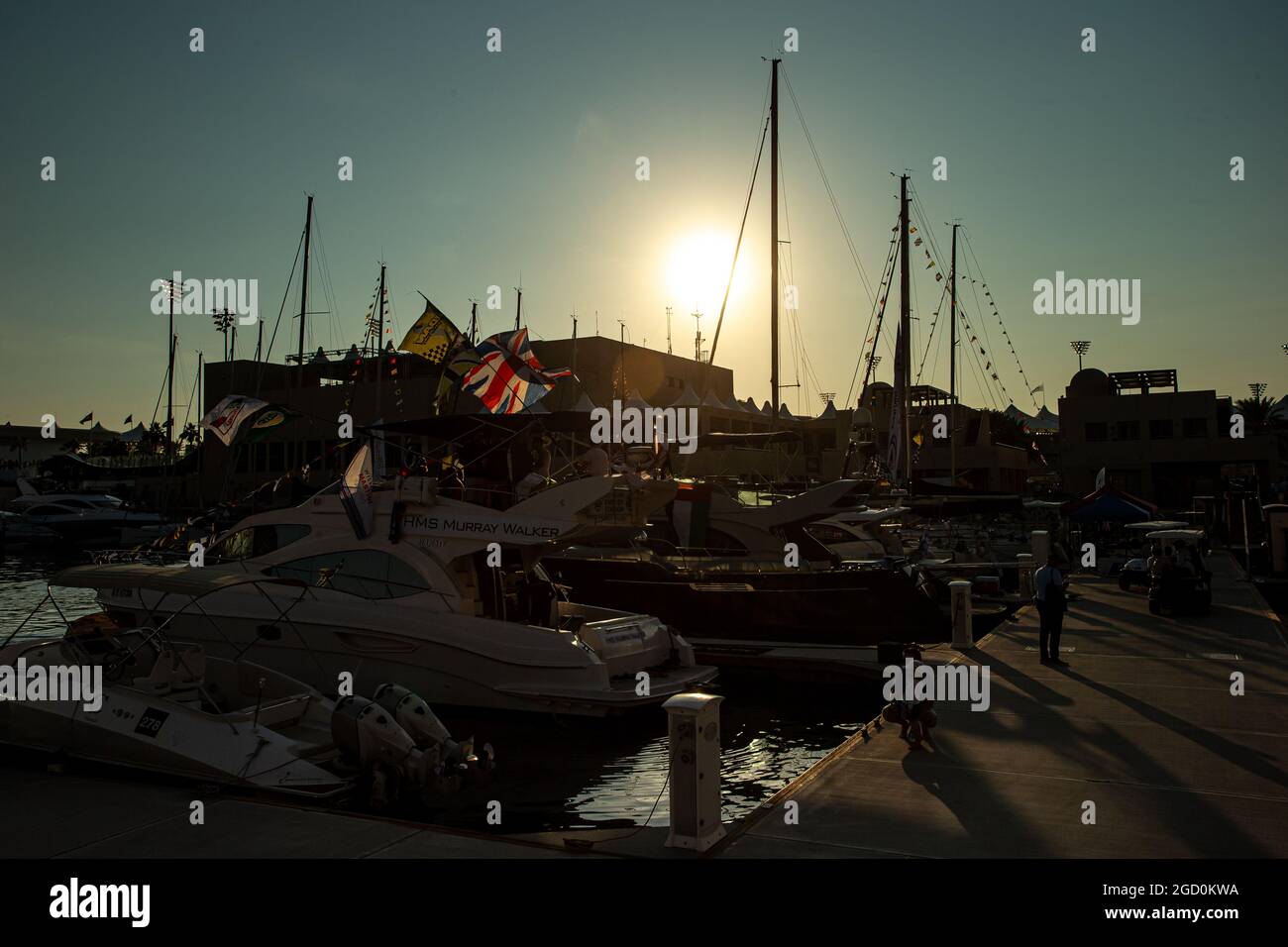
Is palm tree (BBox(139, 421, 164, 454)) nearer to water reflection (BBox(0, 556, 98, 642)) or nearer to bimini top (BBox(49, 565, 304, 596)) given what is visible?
water reflection (BBox(0, 556, 98, 642))

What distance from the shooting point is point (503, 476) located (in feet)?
46.0

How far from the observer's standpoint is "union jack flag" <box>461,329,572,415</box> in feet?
45.1

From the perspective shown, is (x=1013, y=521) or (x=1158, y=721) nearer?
(x=1158, y=721)

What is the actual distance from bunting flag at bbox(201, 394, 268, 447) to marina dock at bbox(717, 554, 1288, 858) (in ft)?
34.0

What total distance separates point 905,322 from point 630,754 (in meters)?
25.7

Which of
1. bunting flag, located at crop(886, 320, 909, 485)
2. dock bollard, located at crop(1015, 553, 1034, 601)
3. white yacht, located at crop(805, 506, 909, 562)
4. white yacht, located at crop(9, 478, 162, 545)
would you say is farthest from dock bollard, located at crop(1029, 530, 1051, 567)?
white yacht, located at crop(9, 478, 162, 545)

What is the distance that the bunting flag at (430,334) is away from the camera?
26.0 m

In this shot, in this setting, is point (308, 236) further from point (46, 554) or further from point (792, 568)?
point (792, 568)

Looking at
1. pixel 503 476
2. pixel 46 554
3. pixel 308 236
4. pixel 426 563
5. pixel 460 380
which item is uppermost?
pixel 308 236

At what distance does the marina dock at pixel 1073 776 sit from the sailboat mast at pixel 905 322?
18548 millimetres

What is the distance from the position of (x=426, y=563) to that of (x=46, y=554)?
4489 cm

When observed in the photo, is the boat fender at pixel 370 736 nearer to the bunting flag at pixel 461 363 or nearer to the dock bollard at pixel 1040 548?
the bunting flag at pixel 461 363

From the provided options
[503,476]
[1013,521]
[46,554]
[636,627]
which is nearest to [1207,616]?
[636,627]

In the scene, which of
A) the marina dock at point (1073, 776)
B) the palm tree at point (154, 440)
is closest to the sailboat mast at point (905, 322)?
the marina dock at point (1073, 776)
